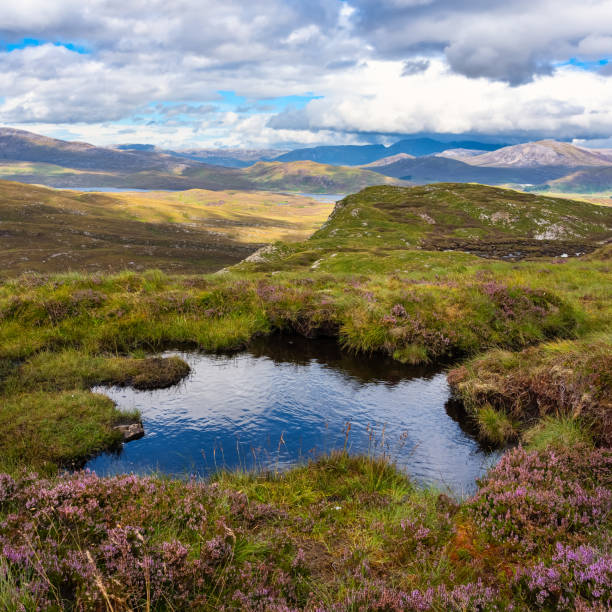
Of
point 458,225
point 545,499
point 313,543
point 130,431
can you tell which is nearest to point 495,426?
point 545,499

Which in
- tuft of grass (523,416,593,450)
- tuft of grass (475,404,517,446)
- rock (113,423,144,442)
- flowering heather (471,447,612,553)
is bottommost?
tuft of grass (475,404,517,446)

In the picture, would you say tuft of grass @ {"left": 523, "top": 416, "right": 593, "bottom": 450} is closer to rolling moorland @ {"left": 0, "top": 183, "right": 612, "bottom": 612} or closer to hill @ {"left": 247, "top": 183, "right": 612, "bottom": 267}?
rolling moorland @ {"left": 0, "top": 183, "right": 612, "bottom": 612}

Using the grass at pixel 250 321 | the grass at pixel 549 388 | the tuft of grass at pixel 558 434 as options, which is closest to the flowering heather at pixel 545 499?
the tuft of grass at pixel 558 434

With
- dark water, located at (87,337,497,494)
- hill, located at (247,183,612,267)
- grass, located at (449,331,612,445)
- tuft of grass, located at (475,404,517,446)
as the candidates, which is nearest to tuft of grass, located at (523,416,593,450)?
grass, located at (449,331,612,445)

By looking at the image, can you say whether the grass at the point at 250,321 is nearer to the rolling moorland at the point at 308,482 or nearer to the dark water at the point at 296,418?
the rolling moorland at the point at 308,482

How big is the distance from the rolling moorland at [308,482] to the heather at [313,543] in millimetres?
32

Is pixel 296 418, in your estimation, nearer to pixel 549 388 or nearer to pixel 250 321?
pixel 549 388

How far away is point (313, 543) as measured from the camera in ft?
21.7

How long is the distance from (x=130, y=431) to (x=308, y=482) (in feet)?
16.5

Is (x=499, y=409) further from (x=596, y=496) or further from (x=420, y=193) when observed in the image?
(x=420, y=193)

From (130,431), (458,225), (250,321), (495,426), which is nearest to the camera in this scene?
(130,431)

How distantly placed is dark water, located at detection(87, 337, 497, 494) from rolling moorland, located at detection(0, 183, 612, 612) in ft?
2.64

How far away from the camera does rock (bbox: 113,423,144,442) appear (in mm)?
10914

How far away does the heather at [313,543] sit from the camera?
14.9 ft
